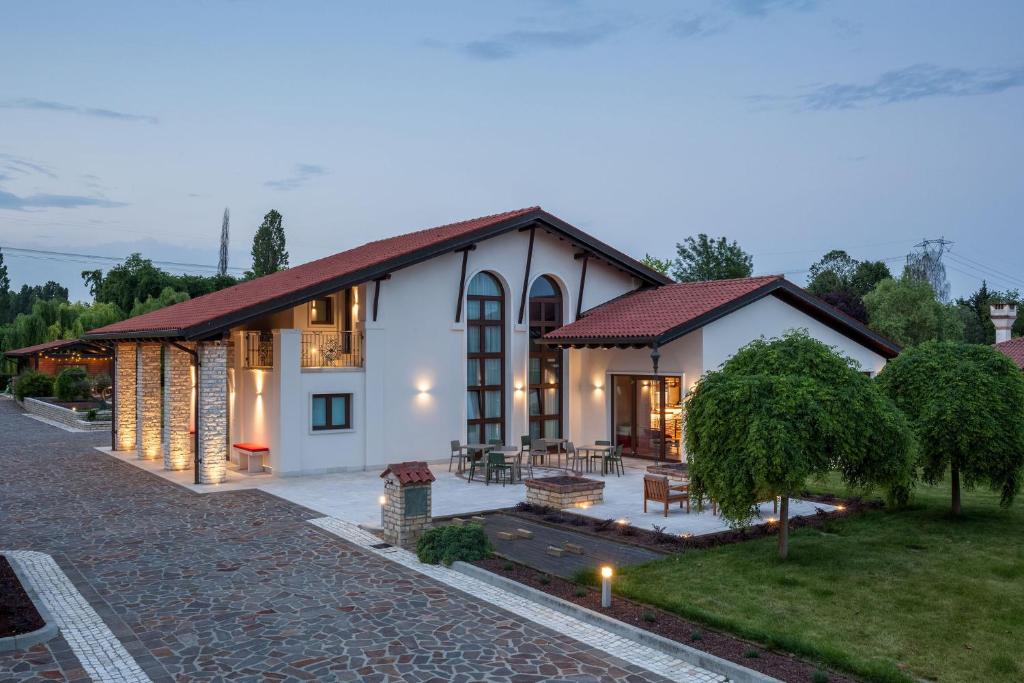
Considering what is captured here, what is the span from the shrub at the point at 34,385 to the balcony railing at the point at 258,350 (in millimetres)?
28117

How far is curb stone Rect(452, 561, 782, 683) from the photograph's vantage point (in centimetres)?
691

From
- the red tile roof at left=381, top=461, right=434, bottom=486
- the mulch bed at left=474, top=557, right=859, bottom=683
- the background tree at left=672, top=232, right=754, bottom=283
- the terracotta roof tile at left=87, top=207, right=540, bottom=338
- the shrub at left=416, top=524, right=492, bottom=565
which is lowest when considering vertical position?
the mulch bed at left=474, top=557, right=859, bottom=683

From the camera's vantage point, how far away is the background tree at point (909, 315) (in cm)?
4972

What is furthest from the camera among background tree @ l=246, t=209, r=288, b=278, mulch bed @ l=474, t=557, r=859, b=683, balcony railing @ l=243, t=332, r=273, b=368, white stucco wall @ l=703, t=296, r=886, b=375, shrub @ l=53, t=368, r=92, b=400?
background tree @ l=246, t=209, r=288, b=278

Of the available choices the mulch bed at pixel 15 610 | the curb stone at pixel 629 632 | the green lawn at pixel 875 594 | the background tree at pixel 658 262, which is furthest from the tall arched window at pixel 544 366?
the background tree at pixel 658 262

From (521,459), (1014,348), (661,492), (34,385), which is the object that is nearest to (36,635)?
(661,492)

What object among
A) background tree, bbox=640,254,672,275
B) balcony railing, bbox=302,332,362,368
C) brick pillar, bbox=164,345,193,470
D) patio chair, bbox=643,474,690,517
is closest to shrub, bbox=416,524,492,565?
patio chair, bbox=643,474,690,517

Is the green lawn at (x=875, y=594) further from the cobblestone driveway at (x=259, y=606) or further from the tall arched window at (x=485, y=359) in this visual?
the tall arched window at (x=485, y=359)

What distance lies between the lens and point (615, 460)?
62.5ft

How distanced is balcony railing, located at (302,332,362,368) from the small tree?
40.9ft

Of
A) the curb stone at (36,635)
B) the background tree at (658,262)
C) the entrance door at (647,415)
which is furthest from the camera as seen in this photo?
the background tree at (658,262)

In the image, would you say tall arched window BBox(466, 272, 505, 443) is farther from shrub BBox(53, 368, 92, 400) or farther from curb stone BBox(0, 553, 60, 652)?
shrub BBox(53, 368, 92, 400)

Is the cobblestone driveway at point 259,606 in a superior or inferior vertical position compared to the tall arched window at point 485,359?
inferior

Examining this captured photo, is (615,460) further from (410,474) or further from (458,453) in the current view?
(410,474)
